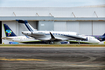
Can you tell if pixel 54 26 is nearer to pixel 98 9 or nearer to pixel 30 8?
pixel 30 8

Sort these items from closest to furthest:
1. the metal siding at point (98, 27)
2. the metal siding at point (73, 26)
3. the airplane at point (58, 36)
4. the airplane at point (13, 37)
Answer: the airplane at point (58, 36), the airplane at point (13, 37), the metal siding at point (73, 26), the metal siding at point (98, 27)

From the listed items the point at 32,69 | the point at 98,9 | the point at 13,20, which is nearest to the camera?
the point at 32,69

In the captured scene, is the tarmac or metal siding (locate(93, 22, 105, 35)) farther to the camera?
metal siding (locate(93, 22, 105, 35))

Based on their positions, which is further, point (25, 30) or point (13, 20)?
point (13, 20)

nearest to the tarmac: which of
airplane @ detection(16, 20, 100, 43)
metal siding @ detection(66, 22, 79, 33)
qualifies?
airplane @ detection(16, 20, 100, 43)

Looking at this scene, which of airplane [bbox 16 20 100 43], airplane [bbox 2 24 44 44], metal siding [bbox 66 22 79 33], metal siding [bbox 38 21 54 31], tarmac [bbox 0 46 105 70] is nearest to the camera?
tarmac [bbox 0 46 105 70]

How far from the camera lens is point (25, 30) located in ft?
147

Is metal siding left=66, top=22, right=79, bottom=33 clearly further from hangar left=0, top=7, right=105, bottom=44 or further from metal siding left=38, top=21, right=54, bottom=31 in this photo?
metal siding left=38, top=21, right=54, bottom=31

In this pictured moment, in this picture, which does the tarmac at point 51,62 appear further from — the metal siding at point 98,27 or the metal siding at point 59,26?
the metal siding at point 98,27

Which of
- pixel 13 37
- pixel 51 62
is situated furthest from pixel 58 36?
pixel 51 62

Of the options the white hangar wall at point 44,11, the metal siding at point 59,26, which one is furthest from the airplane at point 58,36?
the white hangar wall at point 44,11

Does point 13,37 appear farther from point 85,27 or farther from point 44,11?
point 85,27

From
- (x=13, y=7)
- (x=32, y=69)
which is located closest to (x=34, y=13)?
(x=13, y=7)

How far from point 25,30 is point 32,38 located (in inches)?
105
